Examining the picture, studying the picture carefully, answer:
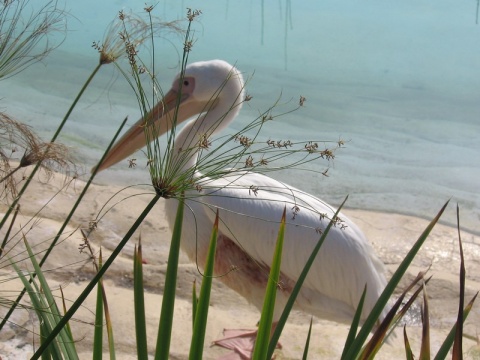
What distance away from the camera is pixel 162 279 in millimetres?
3965

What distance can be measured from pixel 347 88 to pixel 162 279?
698cm

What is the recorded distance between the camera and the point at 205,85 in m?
3.62

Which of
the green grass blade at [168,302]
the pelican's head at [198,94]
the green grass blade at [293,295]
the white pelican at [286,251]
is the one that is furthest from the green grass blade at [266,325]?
the pelican's head at [198,94]

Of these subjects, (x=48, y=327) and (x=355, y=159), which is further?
(x=355, y=159)

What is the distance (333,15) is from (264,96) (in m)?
4.22

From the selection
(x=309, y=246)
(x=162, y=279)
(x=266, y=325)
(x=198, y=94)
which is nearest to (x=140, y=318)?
(x=266, y=325)

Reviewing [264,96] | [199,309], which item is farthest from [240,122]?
[199,309]

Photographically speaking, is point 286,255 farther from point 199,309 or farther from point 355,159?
point 355,159

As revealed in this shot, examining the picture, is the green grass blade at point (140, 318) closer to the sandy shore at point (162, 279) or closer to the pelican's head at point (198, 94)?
the sandy shore at point (162, 279)

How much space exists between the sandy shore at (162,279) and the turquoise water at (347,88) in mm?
474

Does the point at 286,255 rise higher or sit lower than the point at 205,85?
lower

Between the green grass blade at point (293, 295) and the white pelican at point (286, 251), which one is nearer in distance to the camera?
the green grass blade at point (293, 295)

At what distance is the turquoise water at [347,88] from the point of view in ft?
21.5

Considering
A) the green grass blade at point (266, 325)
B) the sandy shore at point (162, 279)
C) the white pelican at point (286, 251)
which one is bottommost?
the sandy shore at point (162, 279)
